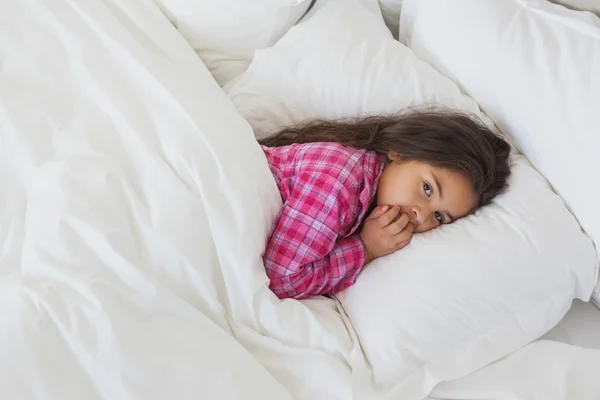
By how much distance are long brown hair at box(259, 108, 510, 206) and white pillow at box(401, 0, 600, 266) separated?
0.07 meters

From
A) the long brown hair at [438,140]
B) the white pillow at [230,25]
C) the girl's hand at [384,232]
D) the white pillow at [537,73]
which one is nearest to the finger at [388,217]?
the girl's hand at [384,232]

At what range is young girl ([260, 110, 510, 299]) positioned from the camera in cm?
99

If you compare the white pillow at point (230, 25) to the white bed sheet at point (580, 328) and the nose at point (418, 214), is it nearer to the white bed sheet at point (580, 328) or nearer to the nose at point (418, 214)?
the nose at point (418, 214)

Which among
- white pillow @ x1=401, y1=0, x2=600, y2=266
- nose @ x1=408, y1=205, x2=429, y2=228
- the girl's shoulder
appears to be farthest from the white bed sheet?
the girl's shoulder

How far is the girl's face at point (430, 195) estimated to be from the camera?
40.8 inches

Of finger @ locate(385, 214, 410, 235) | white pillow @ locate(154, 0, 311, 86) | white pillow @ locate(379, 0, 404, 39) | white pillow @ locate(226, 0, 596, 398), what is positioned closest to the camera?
white pillow @ locate(226, 0, 596, 398)

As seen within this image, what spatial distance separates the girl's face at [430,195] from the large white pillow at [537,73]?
0.48 ft

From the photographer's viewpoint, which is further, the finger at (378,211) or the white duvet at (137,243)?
the finger at (378,211)

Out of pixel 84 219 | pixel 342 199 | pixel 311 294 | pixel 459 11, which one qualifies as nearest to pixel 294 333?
pixel 311 294

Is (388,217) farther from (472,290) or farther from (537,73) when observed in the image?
(537,73)

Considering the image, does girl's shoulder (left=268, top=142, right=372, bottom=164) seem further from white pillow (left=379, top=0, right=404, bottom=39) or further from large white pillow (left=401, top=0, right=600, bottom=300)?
white pillow (left=379, top=0, right=404, bottom=39)

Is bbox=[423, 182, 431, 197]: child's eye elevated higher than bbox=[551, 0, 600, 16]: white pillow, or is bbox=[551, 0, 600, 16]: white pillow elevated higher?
bbox=[551, 0, 600, 16]: white pillow

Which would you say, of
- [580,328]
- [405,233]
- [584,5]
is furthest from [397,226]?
[584,5]

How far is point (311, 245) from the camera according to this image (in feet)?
3.25
